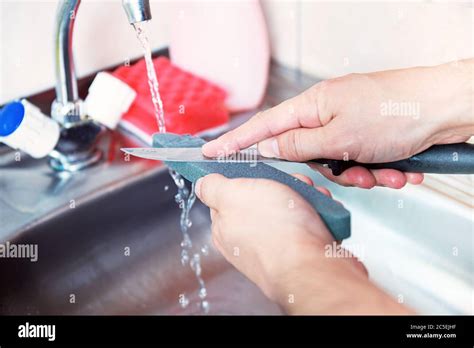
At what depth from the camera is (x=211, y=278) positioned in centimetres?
80

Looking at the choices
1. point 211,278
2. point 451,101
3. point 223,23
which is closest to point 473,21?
point 451,101

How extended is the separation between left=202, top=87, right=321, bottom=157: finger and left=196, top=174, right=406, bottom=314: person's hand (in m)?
0.09

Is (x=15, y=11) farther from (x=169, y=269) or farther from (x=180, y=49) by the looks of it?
(x=169, y=269)

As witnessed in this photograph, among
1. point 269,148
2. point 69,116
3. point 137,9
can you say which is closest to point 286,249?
point 269,148

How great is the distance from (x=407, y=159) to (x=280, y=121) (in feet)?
0.41

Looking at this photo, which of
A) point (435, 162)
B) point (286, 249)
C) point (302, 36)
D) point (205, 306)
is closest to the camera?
point (286, 249)

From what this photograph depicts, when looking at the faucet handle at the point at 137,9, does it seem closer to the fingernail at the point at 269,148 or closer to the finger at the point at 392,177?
the fingernail at the point at 269,148

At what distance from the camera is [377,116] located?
59 centimetres

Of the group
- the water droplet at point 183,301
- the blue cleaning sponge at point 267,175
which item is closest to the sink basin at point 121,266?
the water droplet at point 183,301

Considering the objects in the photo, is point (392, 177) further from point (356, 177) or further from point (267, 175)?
point (267, 175)

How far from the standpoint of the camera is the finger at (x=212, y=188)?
19.6 inches

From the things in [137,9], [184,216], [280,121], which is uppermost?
[137,9]

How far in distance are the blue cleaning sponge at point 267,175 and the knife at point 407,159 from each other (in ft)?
0.04

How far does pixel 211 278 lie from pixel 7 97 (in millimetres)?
356
